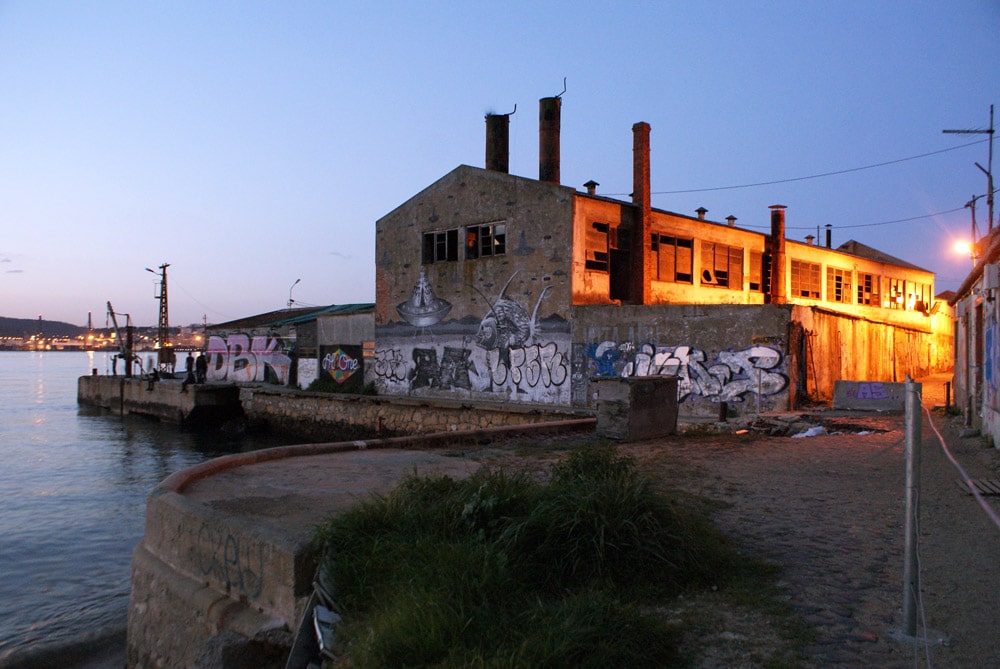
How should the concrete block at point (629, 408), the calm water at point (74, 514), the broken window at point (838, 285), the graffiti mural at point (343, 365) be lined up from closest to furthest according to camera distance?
the calm water at point (74, 514) → the concrete block at point (629, 408) → the graffiti mural at point (343, 365) → the broken window at point (838, 285)

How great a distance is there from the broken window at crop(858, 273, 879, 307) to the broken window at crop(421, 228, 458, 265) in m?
23.0

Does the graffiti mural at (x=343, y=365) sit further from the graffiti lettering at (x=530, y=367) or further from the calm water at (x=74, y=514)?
the graffiti lettering at (x=530, y=367)

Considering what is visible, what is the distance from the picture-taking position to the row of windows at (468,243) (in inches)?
978

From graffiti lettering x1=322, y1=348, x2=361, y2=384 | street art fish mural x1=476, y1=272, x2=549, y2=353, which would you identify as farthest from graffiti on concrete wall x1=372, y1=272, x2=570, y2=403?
graffiti lettering x1=322, y1=348, x2=361, y2=384

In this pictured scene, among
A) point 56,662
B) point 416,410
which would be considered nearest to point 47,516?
point 56,662

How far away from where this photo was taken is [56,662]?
25.8ft

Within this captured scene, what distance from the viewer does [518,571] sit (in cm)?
459

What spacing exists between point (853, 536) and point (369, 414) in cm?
2226

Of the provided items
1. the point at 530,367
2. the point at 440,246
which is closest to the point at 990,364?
the point at 530,367

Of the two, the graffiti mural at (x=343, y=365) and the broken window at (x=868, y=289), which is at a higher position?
the broken window at (x=868, y=289)

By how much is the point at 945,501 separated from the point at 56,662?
987cm

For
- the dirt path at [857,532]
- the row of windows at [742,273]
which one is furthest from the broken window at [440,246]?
the dirt path at [857,532]

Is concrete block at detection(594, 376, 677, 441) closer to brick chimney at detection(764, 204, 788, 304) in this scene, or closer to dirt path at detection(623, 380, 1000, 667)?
dirt path at detection(623, 380, 1000, 667)

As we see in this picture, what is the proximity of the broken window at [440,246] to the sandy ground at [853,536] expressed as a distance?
15.7 metres
